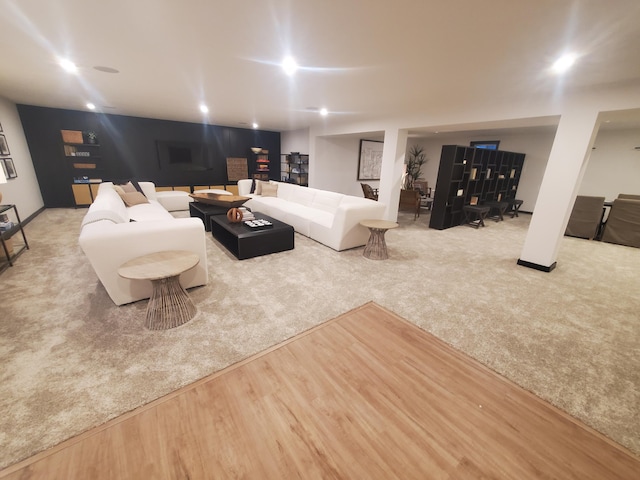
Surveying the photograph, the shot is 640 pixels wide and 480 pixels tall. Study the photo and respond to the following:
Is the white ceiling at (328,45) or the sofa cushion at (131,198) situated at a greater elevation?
the white ceiling at (328,45)

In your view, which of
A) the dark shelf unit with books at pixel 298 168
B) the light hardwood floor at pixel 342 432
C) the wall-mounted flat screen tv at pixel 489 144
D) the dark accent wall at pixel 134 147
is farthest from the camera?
the dark shelf unit with books at pixel 298 168

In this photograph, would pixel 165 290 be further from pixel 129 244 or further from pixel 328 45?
pixel 328 45

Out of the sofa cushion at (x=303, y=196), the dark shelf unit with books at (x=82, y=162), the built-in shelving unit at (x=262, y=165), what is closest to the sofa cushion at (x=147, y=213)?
the sofa cushion at (x=303, y=196)

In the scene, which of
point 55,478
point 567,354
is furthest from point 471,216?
point 55,478

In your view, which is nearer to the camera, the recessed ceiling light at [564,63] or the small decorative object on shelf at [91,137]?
the recessed ceiling light at [564,63]

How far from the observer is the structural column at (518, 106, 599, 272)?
3.00 meters

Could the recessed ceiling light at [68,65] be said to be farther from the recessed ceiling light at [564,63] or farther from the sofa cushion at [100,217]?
the recessed ceiling light at [564,63]

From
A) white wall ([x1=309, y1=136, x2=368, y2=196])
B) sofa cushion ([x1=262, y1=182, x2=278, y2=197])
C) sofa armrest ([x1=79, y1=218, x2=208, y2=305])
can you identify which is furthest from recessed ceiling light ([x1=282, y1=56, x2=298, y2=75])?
white wall ([x1=309, y1=136, x2=368, y2=196])

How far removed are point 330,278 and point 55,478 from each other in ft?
7.88

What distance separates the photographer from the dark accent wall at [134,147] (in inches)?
232

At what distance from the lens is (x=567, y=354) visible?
6.57ft

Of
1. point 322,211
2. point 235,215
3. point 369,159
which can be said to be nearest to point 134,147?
point 235,215

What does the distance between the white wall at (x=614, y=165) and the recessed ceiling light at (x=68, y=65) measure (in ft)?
32.2

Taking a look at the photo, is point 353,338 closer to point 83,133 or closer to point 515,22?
Result: point 515,22
